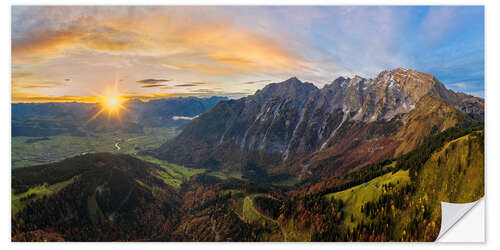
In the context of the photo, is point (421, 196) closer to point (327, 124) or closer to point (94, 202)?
point (94, 202)

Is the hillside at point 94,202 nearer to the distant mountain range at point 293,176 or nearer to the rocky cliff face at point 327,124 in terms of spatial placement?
the distant mountain range at point 293,176

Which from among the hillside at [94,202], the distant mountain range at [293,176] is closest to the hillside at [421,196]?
the distant mountain range at [293,176]

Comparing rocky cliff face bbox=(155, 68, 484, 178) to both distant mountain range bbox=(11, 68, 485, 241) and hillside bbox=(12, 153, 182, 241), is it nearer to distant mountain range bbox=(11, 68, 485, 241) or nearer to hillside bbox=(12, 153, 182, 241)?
distant mountain range bbox=(11, 68, 485, 241)

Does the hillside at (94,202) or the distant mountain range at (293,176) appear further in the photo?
the hillside at (94,202)

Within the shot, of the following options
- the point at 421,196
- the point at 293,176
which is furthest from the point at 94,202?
the point at 293,176

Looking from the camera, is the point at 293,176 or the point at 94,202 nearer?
the point at 94,202

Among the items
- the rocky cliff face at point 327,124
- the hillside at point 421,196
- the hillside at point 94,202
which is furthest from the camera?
the rocky cliff face at point 327,124

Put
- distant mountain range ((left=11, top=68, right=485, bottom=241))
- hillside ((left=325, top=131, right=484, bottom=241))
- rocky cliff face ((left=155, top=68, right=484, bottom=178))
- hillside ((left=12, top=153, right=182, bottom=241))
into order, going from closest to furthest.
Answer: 1. hillside ((left=325, top=131, right=484, bottom=241))
2. distant mountain range ((left=11, top=68, right=485, bottom=241))
3. hillside ((left=12, top=153, right=182, bottom=241))
4. rocky cliff face ((left=155, top=68, right=484, bottom=178))

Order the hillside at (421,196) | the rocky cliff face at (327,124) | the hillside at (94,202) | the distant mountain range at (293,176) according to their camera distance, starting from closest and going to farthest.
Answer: the hillside at (421,196) → the distant mountain range at (293,176) → the hillside at (94,202) → the rocky cliff face at (327,124)

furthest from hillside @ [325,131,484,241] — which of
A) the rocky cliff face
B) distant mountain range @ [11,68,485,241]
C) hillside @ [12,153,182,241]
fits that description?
the rocky cliff face
